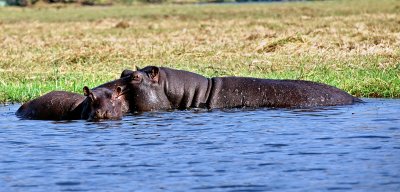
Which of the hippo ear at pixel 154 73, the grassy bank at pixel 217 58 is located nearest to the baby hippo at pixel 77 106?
the hippo ear at pixel 154 73

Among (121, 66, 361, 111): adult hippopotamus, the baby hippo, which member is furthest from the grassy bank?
the baby hippo

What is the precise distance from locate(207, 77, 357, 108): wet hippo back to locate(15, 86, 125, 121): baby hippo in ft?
4.33

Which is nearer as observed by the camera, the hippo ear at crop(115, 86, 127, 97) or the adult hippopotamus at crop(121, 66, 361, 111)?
the hippo ear at crop(115, 86, 127, 97)

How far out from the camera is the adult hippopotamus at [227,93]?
1229 cm

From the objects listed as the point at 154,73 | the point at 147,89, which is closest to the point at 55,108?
the point at 147,89

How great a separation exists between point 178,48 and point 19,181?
39.9 feet

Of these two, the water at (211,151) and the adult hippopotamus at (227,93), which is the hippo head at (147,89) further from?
the water at (211,151)

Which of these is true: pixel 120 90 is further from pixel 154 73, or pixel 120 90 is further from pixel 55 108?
pixel 55 108

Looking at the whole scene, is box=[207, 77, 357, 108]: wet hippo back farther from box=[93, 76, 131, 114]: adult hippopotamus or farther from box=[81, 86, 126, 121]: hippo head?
box=[81, 86, 126, 121]: hippo head

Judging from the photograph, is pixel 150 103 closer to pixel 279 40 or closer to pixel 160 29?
pixel 279 40

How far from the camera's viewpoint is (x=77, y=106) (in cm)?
1185

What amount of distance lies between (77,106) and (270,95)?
2421 mm

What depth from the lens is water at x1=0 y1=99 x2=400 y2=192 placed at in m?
7.45

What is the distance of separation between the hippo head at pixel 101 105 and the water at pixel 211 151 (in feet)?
0.60
